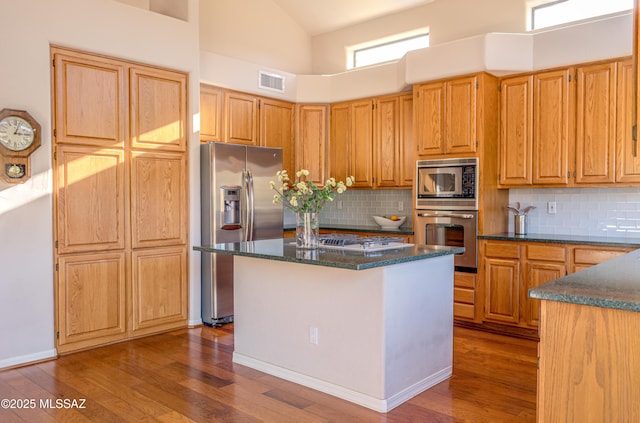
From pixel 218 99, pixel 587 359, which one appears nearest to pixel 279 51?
pixel 218 99

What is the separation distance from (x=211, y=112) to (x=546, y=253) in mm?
3569

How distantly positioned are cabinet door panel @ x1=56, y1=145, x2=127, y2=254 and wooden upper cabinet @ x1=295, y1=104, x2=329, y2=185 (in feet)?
7.99

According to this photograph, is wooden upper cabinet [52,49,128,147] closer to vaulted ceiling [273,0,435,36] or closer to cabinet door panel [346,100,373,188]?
cabinet door panel [346,100,373,188]

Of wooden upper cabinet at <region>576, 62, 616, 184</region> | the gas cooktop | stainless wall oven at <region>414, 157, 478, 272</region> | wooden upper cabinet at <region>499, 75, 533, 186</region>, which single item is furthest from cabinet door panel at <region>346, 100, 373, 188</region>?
the gas cooktop

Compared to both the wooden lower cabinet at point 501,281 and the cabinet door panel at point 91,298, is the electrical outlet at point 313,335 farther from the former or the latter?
the wooden lower cabinet at point 501,281

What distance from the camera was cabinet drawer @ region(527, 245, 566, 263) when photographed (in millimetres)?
4230

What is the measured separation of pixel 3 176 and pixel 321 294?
2488 millimetres

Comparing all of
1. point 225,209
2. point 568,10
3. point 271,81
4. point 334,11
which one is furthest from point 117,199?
point 568,10

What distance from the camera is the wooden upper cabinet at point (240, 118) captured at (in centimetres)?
536

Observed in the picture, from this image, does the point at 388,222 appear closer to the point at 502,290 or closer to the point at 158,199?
the point at 502,290

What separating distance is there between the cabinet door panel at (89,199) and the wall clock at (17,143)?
238mm

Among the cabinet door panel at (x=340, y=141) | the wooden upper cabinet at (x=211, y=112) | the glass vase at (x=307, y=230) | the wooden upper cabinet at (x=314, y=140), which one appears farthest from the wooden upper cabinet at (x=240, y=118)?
the glass vase at (x=307, y=230)

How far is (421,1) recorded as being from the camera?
5.64 meters

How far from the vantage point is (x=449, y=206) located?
194 inches
